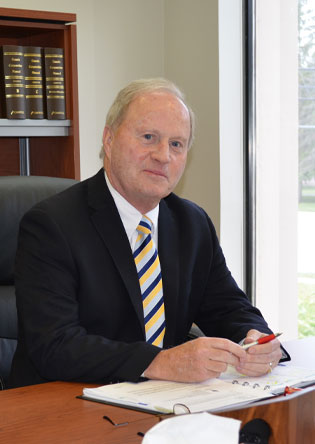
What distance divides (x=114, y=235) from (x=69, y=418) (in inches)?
24.2

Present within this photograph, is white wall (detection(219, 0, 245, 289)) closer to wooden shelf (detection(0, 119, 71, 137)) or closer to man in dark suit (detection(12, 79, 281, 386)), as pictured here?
wooden shelf (detection(0, 119, 71, 137))

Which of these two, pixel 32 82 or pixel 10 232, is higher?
pixel 32 82

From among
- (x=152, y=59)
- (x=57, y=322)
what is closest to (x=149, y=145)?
(x=57, y=322)

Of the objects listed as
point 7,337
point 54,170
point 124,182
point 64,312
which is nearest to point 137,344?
point 64,312

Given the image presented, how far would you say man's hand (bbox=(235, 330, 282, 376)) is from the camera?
1.55 m

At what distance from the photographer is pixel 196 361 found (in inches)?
58.4

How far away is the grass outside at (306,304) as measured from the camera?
3.48 metres

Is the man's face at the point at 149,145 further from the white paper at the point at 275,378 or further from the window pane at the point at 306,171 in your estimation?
the window pane at the point at 306,171

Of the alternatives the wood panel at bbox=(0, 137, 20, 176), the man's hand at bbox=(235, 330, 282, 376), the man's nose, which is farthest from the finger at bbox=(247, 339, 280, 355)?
the wood panel at bbox=(0, 137, 20, 176)

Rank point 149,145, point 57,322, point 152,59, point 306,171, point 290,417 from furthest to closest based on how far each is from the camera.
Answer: point 152,59 < point 306,171 < point 149,145 < point 57,322 < point 290,417

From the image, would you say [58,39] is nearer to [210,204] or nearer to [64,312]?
[210,204]

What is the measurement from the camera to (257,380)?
151 cm

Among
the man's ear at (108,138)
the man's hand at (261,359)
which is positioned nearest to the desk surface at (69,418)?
the man's hand at (261,359)

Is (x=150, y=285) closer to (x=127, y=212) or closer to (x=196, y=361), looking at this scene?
(x=127, y=212)
